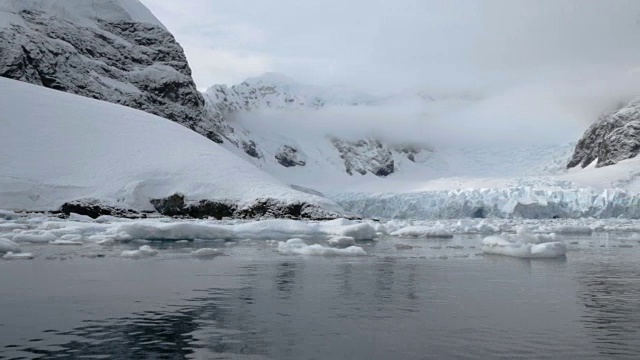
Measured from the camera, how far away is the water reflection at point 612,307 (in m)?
6.06

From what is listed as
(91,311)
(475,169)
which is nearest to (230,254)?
(91,311)

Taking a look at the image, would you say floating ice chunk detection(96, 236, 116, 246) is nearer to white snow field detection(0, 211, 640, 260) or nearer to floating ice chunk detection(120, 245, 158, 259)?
white snow field detection(0, 211, 640, 260)

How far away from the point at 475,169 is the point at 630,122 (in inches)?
1497

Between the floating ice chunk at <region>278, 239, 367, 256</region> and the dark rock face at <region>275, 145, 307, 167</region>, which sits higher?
the dark rock face at <region>275, 145, 307, 167</region>

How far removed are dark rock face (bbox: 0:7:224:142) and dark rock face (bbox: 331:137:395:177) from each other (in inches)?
2503

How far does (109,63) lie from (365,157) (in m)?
96.1

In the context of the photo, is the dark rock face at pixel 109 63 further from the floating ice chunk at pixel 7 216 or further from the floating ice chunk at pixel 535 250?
the floating ice chunk at pixel 535 250

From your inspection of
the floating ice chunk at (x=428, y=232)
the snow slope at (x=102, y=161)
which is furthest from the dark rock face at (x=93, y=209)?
the floating ice chunk at (x=428, y=232)

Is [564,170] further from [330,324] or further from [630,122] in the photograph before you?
[330,324]

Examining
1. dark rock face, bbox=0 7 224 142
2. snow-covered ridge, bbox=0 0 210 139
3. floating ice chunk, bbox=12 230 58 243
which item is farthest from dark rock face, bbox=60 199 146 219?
dark rock face, bbox=0 7 224 142

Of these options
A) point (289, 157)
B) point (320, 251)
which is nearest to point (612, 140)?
point (289, 157)

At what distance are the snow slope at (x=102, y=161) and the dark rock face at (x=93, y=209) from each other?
79 centimetres

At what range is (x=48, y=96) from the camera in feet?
186

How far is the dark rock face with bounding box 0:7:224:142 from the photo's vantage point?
83.7 m
